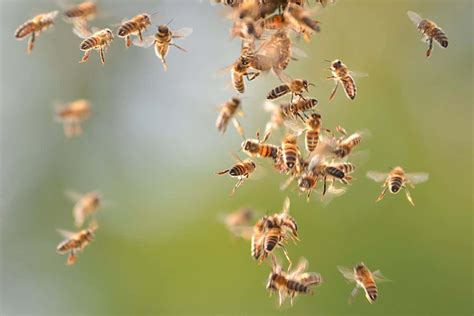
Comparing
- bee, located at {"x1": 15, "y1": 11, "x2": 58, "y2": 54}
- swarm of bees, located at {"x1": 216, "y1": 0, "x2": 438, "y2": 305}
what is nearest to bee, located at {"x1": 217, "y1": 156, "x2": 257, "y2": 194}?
swarm of bees, located at {"x1": 216, "y1": 0, "x2": 438, "y2": 305}


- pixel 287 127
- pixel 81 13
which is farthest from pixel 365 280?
pixel 81 13

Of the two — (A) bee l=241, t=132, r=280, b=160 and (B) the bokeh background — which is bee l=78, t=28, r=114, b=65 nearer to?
(A) bee l=241, t=132, r=280, b=160

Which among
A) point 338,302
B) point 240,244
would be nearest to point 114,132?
point 240,244

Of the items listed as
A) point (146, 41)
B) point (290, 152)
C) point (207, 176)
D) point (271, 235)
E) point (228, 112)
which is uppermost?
point (207, 176)

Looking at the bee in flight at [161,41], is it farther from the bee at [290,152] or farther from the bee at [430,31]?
the bee at [430,31]

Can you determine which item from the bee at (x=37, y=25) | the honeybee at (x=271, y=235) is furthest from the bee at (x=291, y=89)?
the bee at (x=37, y=25)

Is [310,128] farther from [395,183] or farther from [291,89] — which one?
[395,183]

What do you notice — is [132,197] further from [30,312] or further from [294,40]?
[294,40]
